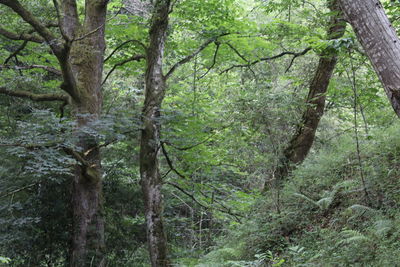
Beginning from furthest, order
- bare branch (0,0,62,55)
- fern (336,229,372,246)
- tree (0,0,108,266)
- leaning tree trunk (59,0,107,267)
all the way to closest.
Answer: leaning tree trunk (59,0,107,267)
tree (0,0,108,266)
bare branch (0,0,62,55)
fern (336,229,372,246)

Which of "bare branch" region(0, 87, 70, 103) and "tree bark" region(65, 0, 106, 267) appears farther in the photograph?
"tree bark" region(65, 0, 106, 267)

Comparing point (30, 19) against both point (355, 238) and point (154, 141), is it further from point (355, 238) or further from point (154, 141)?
point (355, 238)

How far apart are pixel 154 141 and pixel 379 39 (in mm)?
5086

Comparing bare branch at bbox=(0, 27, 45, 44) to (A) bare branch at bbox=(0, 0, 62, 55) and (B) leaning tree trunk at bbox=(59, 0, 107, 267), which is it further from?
(A) bare branch at bbox=(0, 0, 62, 55)

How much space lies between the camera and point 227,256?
6344 millimetres

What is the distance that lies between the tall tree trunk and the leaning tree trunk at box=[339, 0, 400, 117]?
4.49 meters

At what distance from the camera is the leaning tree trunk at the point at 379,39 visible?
10.8 ft

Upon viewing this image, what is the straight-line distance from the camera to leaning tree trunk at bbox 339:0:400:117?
3285 mm

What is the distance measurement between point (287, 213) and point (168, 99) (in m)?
5.05

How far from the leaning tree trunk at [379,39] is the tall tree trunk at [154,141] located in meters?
4.49

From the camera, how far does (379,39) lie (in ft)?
11.2

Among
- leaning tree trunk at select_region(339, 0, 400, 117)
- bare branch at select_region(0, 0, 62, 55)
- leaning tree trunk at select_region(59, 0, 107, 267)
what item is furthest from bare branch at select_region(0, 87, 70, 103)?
leaning tree trunk at select_region(339, 0, 400, 117)

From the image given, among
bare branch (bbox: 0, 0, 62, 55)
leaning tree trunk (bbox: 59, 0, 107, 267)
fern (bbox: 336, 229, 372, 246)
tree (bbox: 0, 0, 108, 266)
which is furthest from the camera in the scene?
leaning tree trunk (bbox: 59, 0, 107, 267)

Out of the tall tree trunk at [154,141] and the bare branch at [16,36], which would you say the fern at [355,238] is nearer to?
the tall tree trunk at [154,141]
